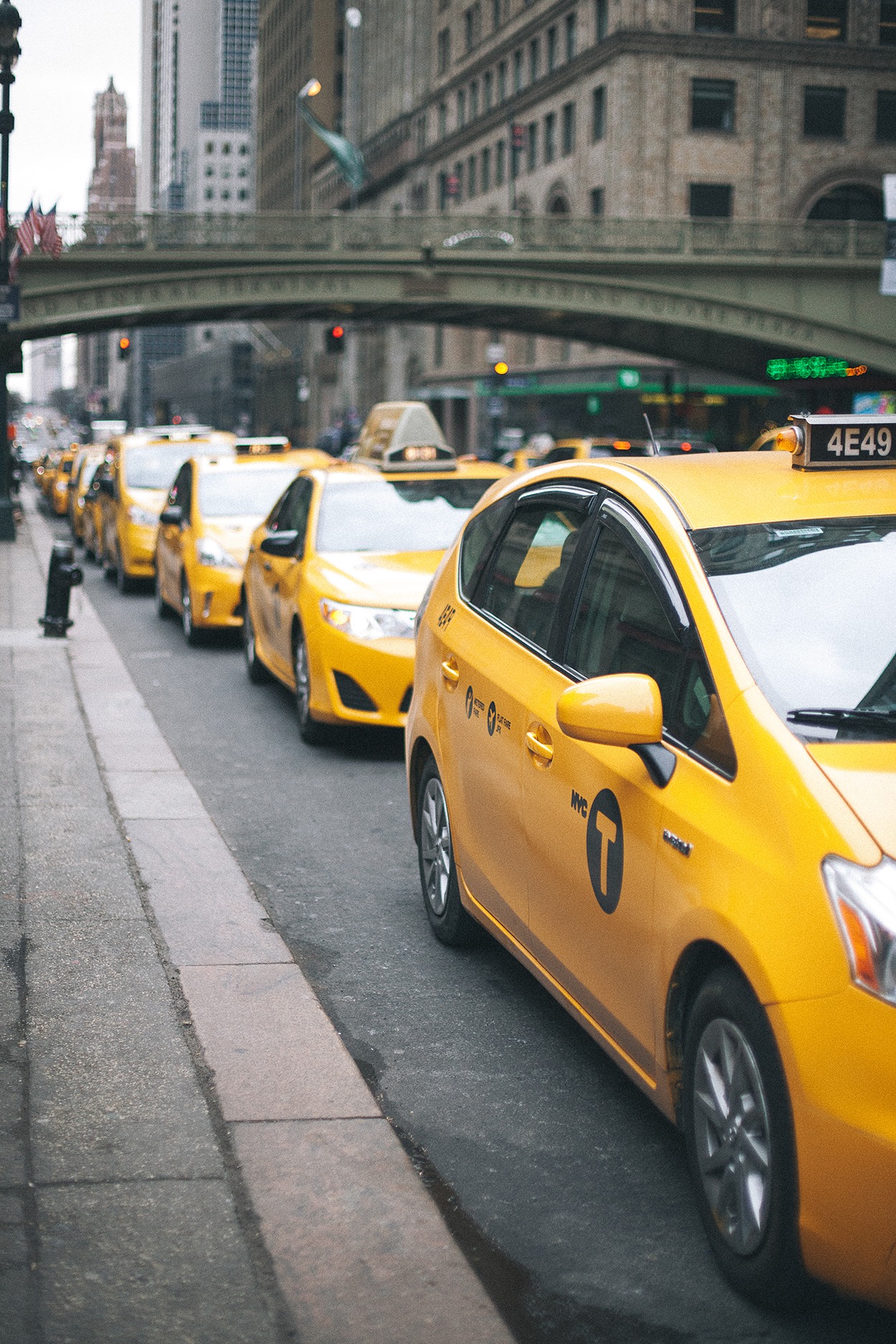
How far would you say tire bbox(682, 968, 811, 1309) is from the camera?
10.00ft

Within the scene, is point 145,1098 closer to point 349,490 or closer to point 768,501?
point 768,501

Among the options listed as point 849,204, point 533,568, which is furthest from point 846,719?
point 849,204

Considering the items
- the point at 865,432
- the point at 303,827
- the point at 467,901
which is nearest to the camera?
the point at 865,432

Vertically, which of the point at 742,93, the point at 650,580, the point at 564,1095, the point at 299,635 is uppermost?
the point at 742,93

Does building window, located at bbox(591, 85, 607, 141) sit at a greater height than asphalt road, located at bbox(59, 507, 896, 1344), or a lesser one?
greater

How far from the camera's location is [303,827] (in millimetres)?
7582

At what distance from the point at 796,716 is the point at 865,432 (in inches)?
50.2

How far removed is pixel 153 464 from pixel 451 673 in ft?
50.4

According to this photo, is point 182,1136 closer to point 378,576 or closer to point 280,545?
point 378,576

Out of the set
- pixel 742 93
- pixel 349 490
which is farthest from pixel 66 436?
pixel 349 490

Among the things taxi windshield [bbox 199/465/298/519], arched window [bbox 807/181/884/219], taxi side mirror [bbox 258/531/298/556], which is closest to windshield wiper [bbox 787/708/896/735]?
taxi side mirror [bbox 258/531/298/556]

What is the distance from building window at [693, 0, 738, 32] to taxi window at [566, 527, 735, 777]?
61756 mm

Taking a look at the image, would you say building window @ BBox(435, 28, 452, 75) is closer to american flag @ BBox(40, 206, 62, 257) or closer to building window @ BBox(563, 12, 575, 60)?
building window @ BBox(563, 12, 575, 60)

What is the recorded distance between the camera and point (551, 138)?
67.4 m
